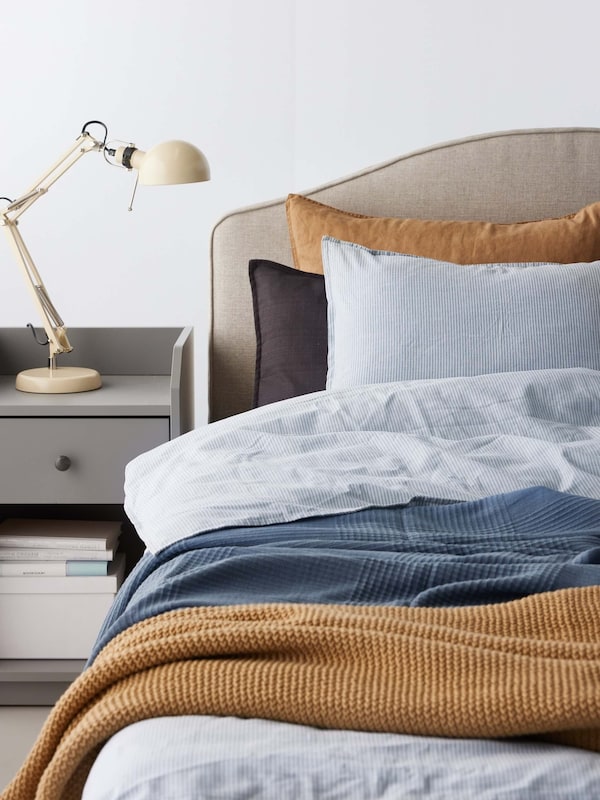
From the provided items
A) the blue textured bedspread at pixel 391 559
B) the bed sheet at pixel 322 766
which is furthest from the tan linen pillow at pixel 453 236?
the bed sheet at pixel 322 766

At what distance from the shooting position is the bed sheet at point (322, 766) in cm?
71

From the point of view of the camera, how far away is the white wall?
2.53 metres

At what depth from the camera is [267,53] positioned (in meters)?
2.56

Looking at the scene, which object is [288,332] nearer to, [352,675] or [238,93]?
[238,93]

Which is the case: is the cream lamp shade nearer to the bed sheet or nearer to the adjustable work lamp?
the adjustable work lamp

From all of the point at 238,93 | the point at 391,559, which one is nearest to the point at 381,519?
the point at 391,559

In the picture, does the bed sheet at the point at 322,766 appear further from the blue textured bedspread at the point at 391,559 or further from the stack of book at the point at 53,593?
the stack of book at the point at 53,593

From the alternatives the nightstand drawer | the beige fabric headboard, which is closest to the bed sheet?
the nightstand drawer

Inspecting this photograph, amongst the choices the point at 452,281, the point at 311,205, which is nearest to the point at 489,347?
the point at 452,281

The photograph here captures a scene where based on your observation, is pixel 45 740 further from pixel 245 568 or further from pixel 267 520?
pixel 267 520

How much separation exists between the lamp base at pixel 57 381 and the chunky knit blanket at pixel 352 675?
1334 millimetres

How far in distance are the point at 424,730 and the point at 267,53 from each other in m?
2.14

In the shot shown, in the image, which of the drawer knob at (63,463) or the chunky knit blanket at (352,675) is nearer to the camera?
the chunky knit blanket at (352,675)

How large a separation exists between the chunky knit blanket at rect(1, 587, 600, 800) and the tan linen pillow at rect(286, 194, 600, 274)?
1.37m
